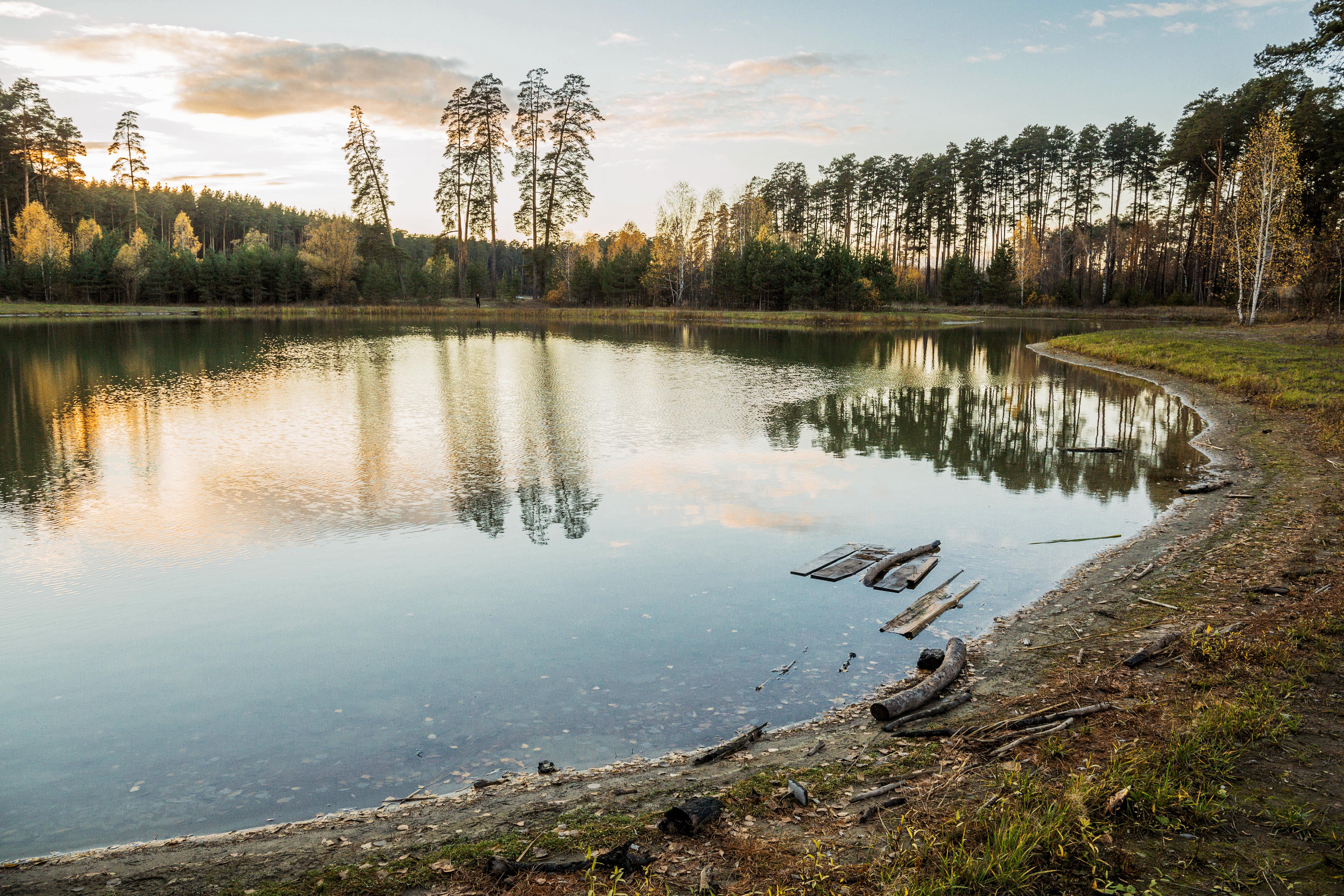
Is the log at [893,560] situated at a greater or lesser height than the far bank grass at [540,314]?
lesser

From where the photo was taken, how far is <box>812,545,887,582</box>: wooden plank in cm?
997

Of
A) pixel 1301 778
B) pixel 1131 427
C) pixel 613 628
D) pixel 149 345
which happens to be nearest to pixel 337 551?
pixel 613 628

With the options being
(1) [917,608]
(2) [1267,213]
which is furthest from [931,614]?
(2) [1267,213]

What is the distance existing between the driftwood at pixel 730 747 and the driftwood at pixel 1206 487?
11.7 meters

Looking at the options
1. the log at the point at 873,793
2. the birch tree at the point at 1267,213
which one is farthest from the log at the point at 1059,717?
the birch tree at the point at 1267,213

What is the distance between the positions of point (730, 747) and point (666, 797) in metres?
0.90

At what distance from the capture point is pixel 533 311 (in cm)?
7944

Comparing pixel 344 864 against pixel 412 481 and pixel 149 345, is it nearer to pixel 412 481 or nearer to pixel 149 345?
→ pixel 412 481

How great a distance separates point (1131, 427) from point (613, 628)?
60.5 feet

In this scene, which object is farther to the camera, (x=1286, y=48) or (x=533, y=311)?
(x=533, y=311)

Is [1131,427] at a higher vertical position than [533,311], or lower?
lower

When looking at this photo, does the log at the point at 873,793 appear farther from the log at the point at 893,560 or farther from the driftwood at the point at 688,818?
the log at the point at 893,560

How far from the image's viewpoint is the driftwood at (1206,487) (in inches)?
548

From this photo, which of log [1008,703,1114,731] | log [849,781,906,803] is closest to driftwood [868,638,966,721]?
log [1008,703,1114,731]
